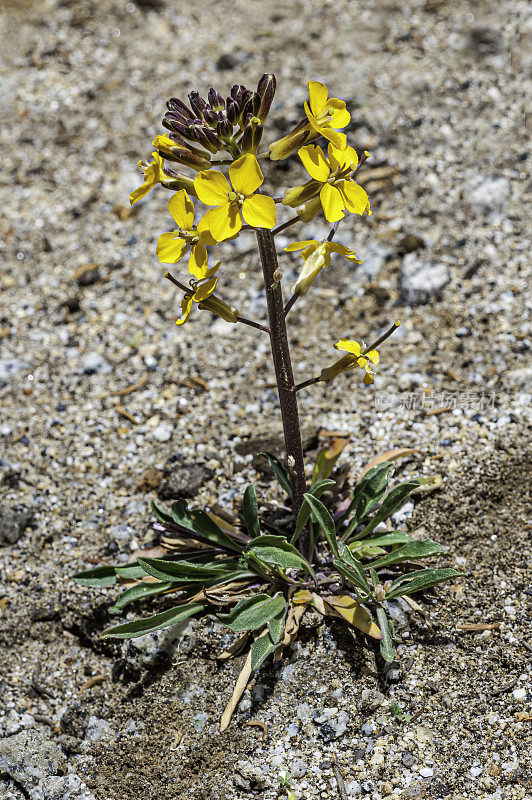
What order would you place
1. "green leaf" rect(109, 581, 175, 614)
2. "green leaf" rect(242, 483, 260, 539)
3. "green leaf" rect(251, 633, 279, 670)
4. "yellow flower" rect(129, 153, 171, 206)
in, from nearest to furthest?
1. "yellow flower" rect(129, 153, 171, 206)
2. "green leaf" rect(251, 633, 279, 670)
3. "green leaf" rect(109, 581, 175, 614)
4. "green leaf" rect(242, 483, 260, 539)

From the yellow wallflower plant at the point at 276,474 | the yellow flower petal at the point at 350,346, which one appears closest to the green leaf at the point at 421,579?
the yellow wallflower plant at the point at 276,474

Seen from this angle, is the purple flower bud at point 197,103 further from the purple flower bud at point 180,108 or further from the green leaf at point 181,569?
the green leaf at point 181,569

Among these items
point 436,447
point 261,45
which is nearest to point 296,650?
point 436,447

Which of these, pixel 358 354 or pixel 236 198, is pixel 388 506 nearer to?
pixel 358 354

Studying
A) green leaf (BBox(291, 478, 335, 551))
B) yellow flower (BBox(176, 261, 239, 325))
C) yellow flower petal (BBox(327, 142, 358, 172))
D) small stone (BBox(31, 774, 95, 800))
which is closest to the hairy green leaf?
green leaf (BBox(291, 478, 335, 551))

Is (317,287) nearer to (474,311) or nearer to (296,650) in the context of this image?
(474,311)

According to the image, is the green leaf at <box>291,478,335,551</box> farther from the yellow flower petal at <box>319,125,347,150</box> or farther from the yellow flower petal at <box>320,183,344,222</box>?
the yellow flower petal at <box>319,125,347,150</box>

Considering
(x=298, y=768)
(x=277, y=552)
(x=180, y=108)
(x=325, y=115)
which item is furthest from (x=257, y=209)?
(x=298, y=768)
